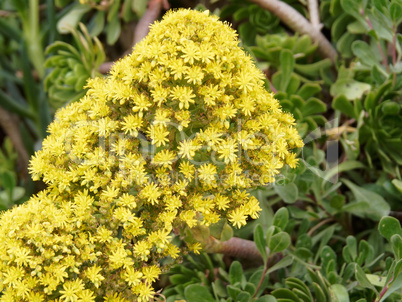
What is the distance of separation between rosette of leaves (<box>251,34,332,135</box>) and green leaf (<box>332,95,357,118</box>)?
4 cm

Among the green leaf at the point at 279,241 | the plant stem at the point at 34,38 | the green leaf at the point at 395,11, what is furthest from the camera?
the plant stem at the point at 34,38

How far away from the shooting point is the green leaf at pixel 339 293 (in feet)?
3.34

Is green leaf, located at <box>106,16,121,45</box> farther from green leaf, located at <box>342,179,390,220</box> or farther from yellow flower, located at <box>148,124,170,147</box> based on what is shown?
green leaf, located at <box>342,179,390,220</box>

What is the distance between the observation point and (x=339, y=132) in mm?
1390

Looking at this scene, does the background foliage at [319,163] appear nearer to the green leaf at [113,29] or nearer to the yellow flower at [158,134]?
the green leaf at [113,29]

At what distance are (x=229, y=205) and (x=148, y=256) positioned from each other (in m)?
0.19

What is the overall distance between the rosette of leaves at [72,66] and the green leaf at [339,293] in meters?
0.88

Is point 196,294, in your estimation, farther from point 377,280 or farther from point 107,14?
point 107,14

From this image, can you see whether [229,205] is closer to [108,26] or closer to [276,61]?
[276,61]

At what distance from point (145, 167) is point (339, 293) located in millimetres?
A: 517

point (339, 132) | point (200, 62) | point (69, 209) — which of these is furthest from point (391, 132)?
point (69, 209)

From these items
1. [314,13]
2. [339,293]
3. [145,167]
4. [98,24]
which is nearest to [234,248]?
[339,293]

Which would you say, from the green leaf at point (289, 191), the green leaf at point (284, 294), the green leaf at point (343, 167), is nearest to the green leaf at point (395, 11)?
the green leaf at point (343, 167)

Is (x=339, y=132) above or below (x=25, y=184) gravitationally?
below
